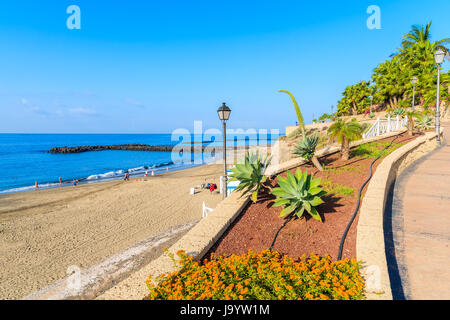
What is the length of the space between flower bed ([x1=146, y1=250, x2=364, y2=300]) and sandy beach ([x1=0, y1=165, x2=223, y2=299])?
7.90m

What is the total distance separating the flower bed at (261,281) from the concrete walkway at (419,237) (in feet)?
2.83

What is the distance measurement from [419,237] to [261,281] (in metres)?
3.69

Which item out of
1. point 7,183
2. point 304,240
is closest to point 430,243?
point 304,240

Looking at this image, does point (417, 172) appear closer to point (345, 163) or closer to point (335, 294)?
point (345, 163)

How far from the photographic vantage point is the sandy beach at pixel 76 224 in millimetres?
9688

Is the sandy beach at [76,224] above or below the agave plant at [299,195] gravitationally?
below

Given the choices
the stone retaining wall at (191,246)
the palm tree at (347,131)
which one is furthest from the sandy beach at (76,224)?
the palm tree at (347,131)

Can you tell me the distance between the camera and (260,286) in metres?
3.22

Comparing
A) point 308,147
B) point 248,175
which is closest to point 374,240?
point 248,175

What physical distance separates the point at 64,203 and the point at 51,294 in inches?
831

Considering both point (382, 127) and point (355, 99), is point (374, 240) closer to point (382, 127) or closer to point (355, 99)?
point (382, 127)

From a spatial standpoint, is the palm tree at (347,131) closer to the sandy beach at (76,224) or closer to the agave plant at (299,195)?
the agave plant at (299,195)

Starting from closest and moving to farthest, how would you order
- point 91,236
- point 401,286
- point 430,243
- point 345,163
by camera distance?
point 401,286 → point 430,243 → point 345,163 → point 91,236
